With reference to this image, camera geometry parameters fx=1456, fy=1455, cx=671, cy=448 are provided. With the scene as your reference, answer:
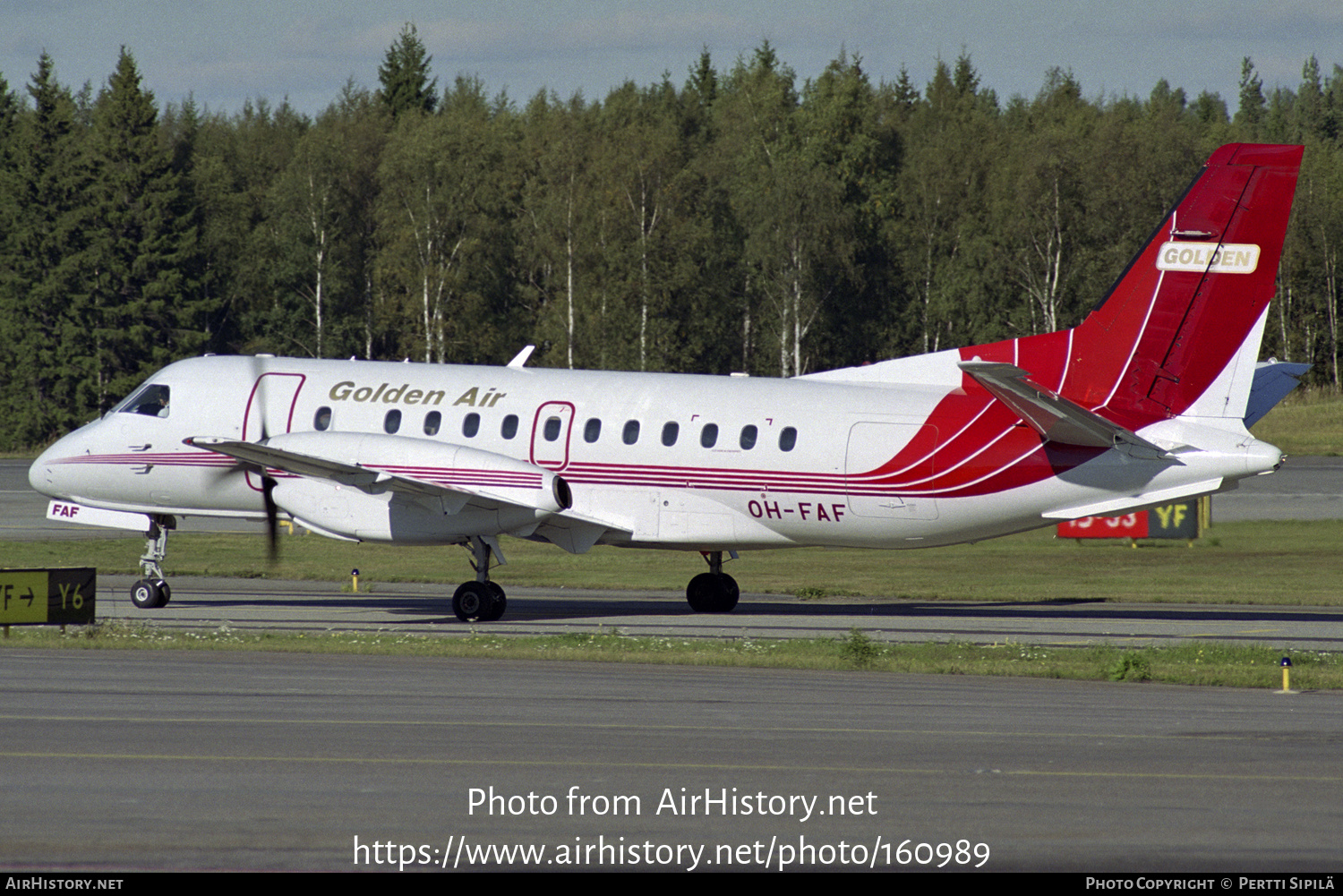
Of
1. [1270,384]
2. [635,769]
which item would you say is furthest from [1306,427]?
[635,769]

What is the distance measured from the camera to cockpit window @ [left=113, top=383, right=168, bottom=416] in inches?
1054

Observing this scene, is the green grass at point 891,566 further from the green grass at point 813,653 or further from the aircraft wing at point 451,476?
the green grass at point 813,653

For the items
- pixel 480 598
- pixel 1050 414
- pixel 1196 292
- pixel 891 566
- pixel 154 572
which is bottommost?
pixel 891 566

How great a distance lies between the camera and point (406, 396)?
2584 centimetres

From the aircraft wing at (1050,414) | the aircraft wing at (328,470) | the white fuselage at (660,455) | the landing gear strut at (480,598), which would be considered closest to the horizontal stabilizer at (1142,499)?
the white fuselage at (660,455)

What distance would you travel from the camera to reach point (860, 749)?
13.0 m

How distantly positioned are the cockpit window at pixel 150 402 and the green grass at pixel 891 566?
6.04 metres

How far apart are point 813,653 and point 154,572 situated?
1263 cm

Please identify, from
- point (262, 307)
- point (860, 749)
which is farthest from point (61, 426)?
point (860, 749)

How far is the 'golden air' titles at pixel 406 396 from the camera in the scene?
25.7m

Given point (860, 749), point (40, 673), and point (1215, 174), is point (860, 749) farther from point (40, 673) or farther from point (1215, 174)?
point (1215, 174)

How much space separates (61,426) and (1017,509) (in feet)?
202

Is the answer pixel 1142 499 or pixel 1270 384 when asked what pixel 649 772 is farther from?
pixel 1270 384

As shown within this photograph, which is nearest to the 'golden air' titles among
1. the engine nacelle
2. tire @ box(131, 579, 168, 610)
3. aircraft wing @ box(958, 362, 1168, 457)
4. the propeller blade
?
the engine nacelle
